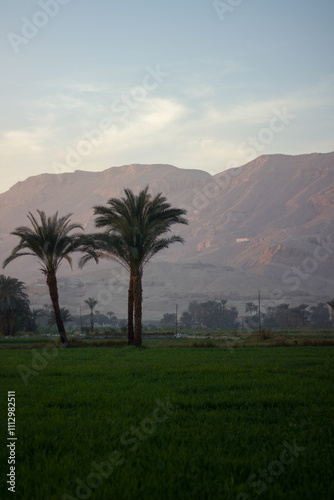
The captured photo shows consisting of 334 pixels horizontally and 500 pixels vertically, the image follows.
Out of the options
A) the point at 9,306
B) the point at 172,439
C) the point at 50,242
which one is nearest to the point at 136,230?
the point at 50,242

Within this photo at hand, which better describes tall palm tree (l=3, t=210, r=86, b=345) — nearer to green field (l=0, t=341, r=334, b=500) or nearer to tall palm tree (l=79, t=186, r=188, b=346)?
tall palm tree (l=79, t=186, r=188, b=346)

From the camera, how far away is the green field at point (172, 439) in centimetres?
602

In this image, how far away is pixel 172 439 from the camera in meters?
7.96

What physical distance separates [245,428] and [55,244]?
94.1 ft

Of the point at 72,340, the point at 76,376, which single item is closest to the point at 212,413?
the point at 76,376

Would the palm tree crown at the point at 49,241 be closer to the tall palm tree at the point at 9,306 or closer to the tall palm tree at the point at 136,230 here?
the tall palm tree at the point at 136,230

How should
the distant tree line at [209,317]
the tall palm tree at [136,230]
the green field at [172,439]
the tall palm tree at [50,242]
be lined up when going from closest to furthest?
the green field at [172,439]
the tall palm tree at [136,230]
the tall palm tree at [50,242]
the distant tree line at [209,317]

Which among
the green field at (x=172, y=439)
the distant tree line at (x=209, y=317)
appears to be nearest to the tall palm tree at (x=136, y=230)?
the green field at (x=172, y=439)

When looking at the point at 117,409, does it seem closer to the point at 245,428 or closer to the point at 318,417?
the point at 245,428

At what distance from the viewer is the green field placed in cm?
602

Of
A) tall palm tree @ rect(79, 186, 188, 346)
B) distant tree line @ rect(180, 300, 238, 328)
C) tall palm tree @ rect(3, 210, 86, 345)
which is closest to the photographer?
tall palm tree @ rect(79, 186, 188, 346)

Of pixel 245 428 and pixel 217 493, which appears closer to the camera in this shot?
pixel 217 493

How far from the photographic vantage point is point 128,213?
35219 millimetres

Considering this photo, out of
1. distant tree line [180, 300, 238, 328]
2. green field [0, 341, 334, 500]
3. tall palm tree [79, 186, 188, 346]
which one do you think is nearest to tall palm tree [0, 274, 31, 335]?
tall palm tree [79, 186, 188, 346]
